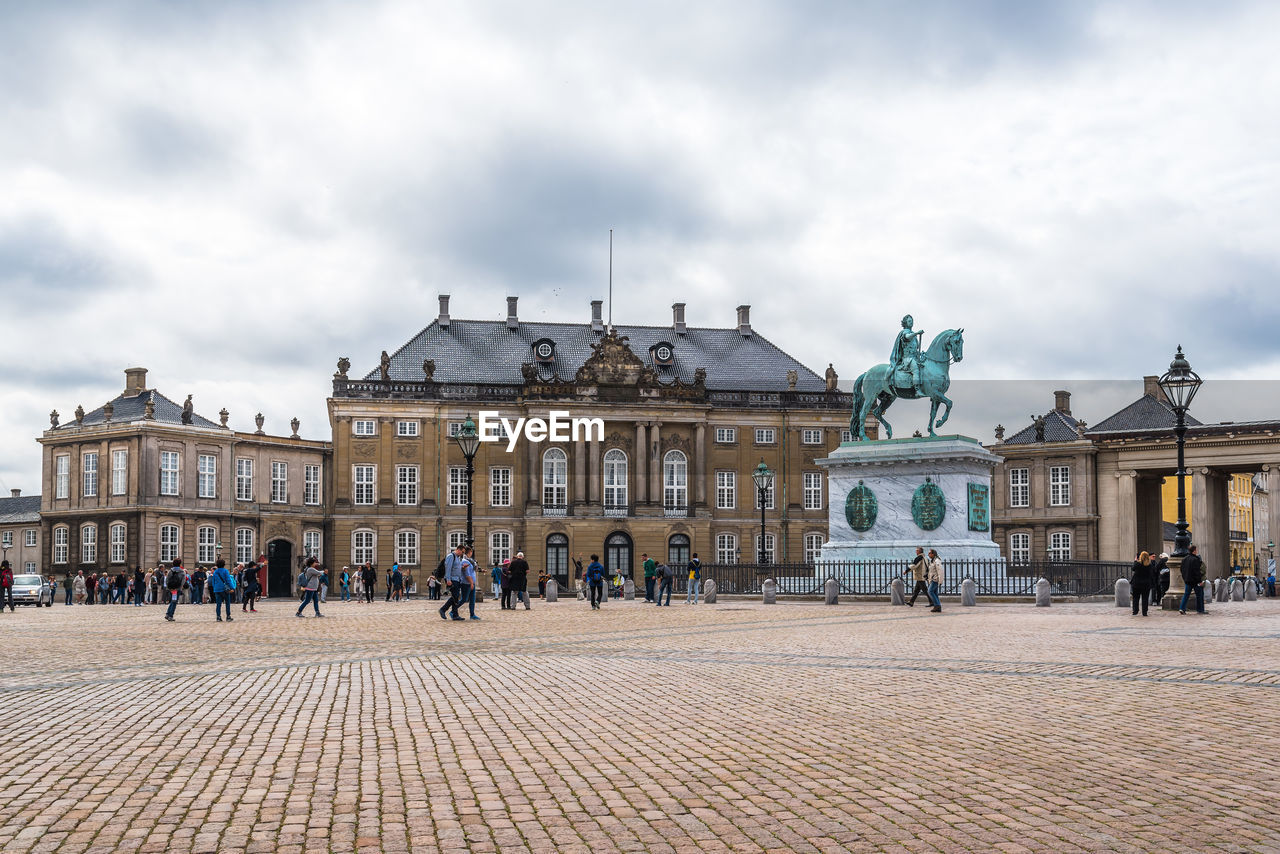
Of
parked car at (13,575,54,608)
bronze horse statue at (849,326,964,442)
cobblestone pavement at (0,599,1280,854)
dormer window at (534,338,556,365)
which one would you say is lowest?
parked car at (13,575,54,608)

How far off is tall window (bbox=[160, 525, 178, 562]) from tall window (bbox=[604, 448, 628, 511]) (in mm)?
23160

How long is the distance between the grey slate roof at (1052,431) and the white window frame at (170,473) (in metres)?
48.5

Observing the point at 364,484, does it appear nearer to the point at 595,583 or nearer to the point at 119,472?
the point at 119,472

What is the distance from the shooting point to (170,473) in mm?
69312

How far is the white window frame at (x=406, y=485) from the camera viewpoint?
7344 centimetres

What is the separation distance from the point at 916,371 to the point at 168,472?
4677 cm

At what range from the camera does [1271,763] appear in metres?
7.73

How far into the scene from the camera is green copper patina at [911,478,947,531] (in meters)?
34.2

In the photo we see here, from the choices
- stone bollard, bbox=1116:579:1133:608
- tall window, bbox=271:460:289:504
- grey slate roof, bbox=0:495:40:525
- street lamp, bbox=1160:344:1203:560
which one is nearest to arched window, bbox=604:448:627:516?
tall window, bbox=271:460:289:504

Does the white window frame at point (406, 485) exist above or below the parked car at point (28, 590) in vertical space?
above

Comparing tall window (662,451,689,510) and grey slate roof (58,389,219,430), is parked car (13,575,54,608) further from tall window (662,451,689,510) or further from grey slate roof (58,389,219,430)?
tall window (662,451,689,510)

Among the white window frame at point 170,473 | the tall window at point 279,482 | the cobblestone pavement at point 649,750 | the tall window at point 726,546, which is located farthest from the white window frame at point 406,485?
the cobblestone pavement at point 649,750

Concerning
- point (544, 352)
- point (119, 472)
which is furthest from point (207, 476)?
point (544, 352)

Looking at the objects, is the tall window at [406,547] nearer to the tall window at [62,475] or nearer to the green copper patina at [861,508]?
the tall window at [62,475]
